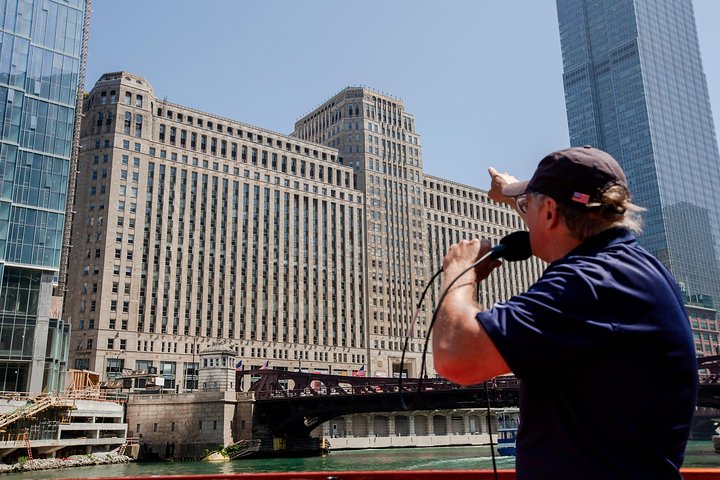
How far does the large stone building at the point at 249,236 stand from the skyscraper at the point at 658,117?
4620 cm

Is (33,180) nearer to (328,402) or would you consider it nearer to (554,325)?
(328,402)

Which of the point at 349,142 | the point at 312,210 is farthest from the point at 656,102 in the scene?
the point at 312,210

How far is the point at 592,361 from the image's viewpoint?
7.49 feet

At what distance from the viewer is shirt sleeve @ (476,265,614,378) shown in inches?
88.0

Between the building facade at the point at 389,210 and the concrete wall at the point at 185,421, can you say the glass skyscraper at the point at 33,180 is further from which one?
the building facade at the point at 389,210

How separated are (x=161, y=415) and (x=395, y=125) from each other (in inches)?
3338

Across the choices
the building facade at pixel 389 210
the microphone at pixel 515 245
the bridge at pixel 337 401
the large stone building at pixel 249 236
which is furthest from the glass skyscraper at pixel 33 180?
the building facade at pixel 389 210

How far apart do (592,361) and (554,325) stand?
0.20 meters

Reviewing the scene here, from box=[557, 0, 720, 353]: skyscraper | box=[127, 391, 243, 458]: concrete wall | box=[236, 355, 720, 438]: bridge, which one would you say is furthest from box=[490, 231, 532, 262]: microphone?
box=[557, 0, 720, 353]: skyscraper

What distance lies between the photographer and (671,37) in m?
175

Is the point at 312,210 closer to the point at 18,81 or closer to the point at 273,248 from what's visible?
the point at 273,248

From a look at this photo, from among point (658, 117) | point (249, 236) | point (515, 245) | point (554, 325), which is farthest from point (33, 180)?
point (658, 117)

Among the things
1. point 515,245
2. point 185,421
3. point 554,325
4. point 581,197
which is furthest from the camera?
point 185,421

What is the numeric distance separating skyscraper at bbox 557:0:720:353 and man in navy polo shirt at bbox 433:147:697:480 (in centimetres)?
15153
